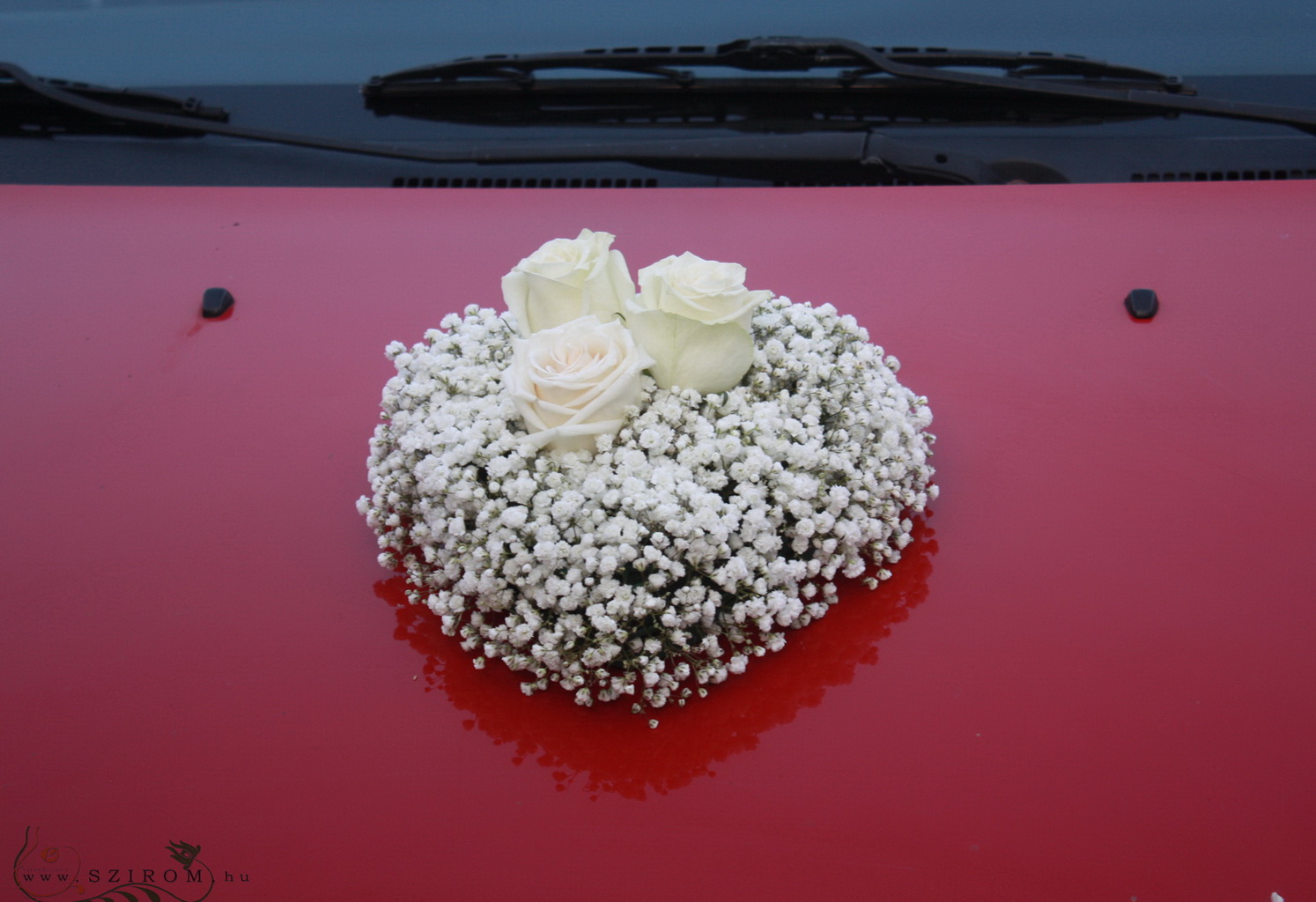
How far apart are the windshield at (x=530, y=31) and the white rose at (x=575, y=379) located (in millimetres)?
978

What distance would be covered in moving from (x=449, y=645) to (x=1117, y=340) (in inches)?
44.8

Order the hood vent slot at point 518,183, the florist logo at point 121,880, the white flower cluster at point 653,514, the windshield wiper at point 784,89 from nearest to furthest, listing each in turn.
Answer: the florist logo at point 121,880, the white flower cluster at point 653,514, the windshield wiper at point 784,89, the hood vent slot at point 518,183

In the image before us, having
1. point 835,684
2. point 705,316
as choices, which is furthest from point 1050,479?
point 705,316

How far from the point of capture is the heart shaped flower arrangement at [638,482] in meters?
1.20

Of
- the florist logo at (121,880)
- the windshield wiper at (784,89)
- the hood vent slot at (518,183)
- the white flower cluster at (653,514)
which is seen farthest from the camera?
the hood vent slot at (518,183)

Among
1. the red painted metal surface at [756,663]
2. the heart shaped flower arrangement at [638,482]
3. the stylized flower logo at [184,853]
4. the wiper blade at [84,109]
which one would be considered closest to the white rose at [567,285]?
the heart shaped flower arrangement at [638,482]

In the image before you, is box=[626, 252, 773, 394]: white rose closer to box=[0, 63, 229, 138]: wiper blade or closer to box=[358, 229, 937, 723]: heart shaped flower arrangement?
box=[358, 229, 937, 723]: heart shaped flower arrangement

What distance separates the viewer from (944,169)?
1.83m

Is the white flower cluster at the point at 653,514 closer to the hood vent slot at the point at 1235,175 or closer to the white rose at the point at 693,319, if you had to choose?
the white rose at the point at 693,319

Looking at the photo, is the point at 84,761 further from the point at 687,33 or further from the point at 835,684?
the point at 687,33

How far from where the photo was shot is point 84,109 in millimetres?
1881

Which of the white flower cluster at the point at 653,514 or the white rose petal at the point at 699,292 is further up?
the white rose petal at the point at 699,292

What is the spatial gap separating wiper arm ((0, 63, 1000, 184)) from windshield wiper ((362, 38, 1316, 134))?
5cm

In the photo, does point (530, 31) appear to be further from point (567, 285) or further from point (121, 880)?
point (121, 880)
